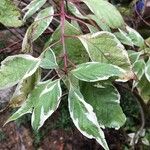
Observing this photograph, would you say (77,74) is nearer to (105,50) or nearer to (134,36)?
(105,50)

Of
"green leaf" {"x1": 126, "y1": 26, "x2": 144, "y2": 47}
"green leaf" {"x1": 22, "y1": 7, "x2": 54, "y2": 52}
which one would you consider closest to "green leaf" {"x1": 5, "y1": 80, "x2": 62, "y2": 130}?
"green leaf" {"x1": 22, "y1": 7, "x2": 54, "y2": 52}

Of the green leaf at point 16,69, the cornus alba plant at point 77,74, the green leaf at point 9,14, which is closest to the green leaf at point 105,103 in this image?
the cornus alba plant at point 77,74

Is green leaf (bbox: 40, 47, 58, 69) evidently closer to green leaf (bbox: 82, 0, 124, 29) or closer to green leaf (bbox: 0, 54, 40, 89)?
green leaf (bbox: 0, 54, 40, 89)

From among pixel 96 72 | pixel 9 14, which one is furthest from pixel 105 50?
pixel 9 14

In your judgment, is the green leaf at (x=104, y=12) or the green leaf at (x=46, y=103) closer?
the green leaf at (x=46, y=103)

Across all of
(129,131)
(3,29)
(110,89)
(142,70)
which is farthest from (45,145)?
(110,89)

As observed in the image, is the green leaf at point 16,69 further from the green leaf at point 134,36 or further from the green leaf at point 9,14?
the green leaf at point 134,36
